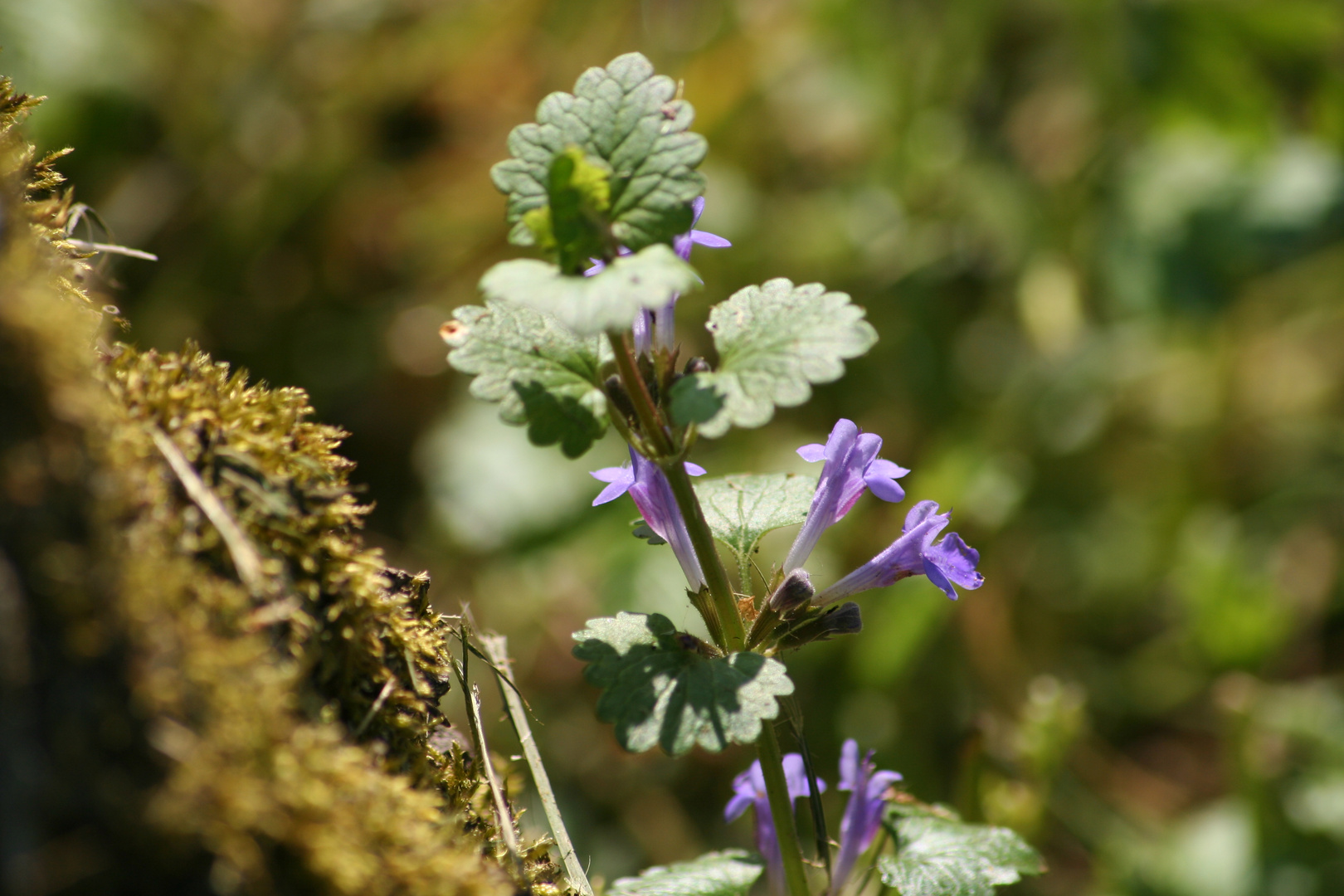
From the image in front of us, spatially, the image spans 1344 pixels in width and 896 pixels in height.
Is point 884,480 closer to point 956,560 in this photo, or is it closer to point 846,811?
point 956,560

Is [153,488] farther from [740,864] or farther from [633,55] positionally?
[740,864]

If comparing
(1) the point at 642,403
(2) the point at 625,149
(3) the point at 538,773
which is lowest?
(3) the point at 538,773

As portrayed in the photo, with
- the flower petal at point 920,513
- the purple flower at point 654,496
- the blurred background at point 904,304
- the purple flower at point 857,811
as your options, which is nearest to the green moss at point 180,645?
the purple flower at point 654,496

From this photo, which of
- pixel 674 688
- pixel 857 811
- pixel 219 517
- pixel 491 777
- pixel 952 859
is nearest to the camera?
pixel 219 517

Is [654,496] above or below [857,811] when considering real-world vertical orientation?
above

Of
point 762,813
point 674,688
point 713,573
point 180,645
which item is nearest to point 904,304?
point 762,813
